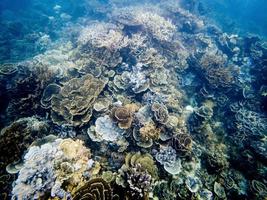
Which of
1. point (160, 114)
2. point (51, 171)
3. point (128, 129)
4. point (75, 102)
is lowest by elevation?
point (75, 102)

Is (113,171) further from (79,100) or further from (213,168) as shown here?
(213,168)

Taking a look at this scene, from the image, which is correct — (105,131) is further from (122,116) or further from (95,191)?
(95,191)

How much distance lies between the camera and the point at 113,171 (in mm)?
4719

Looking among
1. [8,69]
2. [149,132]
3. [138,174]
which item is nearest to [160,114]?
[149,132]

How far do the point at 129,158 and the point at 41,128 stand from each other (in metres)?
2.41

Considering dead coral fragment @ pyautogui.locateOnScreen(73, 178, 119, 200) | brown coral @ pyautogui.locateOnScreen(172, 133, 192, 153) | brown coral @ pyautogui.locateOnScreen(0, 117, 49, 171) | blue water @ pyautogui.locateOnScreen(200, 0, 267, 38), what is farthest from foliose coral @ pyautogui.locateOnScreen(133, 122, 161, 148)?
blue water @ pyautogui.locateOnScreen(200, 0, 267, 38)

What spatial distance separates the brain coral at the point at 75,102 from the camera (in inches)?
213

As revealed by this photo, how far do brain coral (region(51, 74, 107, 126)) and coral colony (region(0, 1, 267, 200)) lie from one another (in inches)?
1.1

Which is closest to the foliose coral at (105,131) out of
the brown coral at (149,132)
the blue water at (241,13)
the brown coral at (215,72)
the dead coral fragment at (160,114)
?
the brown coral at (149,132)

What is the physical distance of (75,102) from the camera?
558cm

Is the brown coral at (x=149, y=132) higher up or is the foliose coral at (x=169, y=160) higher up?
the brown coral at (x=149, y=132)

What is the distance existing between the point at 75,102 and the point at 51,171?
237 centimetres

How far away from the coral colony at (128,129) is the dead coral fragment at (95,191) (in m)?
0.02

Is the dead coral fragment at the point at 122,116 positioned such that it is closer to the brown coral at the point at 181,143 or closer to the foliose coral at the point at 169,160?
the foliose coral at the point at 169,160
